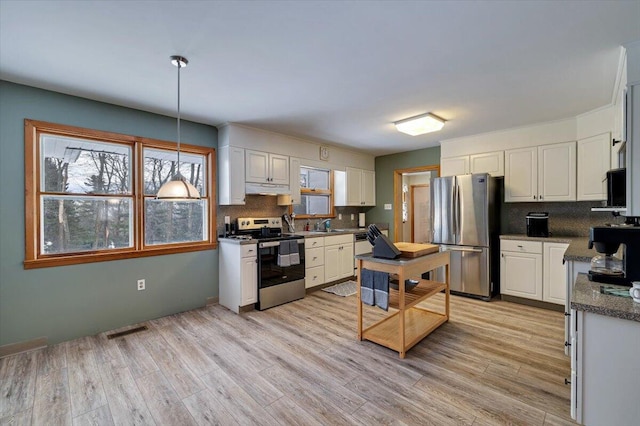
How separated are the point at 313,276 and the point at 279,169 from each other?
1.72 meters

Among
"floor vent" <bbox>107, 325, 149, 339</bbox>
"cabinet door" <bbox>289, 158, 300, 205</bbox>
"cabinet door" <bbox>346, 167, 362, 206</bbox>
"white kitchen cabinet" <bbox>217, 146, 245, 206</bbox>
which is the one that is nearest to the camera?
"floor vent" <bbox>107, 325, 149, 339</bbox>

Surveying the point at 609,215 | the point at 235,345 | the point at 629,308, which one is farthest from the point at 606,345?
the point at 609,215

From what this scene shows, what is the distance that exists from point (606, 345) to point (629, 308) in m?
0.21

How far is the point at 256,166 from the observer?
4074 millimetres

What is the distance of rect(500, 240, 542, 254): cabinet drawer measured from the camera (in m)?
3.72

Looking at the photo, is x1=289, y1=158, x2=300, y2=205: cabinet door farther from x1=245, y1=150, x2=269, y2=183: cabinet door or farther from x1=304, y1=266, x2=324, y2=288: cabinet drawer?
x1=304, y1=266, x2=324, y2=288: cabinet drawer

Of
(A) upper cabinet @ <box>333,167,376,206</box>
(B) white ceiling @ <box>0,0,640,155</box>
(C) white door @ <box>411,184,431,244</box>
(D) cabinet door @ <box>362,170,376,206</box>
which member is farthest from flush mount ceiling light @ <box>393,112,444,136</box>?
(C) white door @ <box>411,184,431,244</box>

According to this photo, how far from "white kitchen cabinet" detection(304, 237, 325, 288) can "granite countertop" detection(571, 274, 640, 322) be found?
10.4 ft

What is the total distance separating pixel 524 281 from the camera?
3832mm

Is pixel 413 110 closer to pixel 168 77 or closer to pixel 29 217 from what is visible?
pixel 168 77

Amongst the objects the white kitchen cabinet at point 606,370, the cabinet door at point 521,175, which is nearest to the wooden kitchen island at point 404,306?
the white kitchen cabinet at point 606,370

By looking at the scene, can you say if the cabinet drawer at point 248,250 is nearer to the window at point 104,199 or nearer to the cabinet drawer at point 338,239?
the window at point 104,199

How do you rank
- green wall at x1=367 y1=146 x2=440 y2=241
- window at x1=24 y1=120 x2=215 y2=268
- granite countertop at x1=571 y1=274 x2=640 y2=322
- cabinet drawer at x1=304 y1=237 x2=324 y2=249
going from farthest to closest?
1. green wall at x1=367 y1=146 x2=440 y2=241
2. cabinet drawer at x1=304 y1=237 x2=324 y2=249
3. window at x1=24 y1=120 x2=215 y2=268
4. granite countertop at x1=571 y1=274 x2=640 y2=322

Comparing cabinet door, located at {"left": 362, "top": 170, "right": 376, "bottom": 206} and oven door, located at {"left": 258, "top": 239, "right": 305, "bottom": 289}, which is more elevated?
cabinet door, located at {"left": 362, "top": 170, "right": 376, "bottom": 206}
